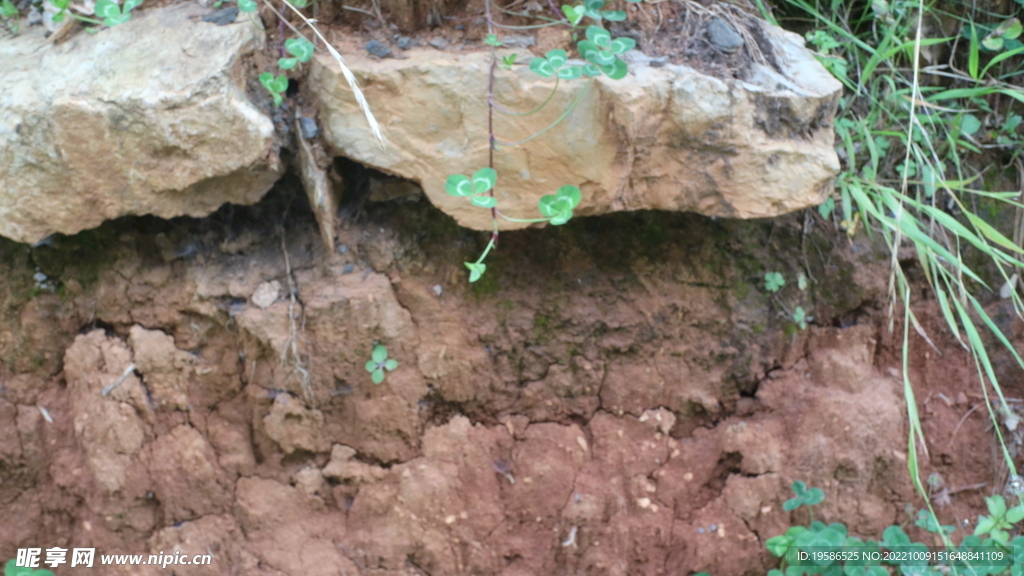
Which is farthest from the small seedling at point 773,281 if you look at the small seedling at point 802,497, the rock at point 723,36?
the rock at point 723,36

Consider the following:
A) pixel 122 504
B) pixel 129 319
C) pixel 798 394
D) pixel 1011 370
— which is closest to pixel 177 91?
pixel 129 319

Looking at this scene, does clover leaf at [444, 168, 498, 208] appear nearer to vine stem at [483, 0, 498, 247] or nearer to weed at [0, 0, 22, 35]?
vine stem at [483, 0, 498, 247]

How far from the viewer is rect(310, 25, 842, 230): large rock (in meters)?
1.72

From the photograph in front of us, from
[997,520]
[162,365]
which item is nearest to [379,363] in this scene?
[162,365]

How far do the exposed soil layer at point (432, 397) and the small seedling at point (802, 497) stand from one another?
0.06 meters

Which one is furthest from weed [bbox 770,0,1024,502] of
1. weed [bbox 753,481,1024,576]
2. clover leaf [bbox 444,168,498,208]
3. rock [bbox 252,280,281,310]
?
rock [bbox 252,280,281,310]

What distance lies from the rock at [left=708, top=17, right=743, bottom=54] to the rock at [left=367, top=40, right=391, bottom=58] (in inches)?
31.0

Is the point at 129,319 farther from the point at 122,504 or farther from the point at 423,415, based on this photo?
the point at 423,415

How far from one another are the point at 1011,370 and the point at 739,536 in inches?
39.5

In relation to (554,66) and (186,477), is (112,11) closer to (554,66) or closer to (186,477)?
(554,66)

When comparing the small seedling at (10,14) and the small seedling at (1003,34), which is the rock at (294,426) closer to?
the small seedling at (10,14)

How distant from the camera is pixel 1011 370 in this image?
2.31 m

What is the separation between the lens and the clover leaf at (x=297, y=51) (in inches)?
65.0

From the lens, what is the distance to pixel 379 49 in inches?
70.8
